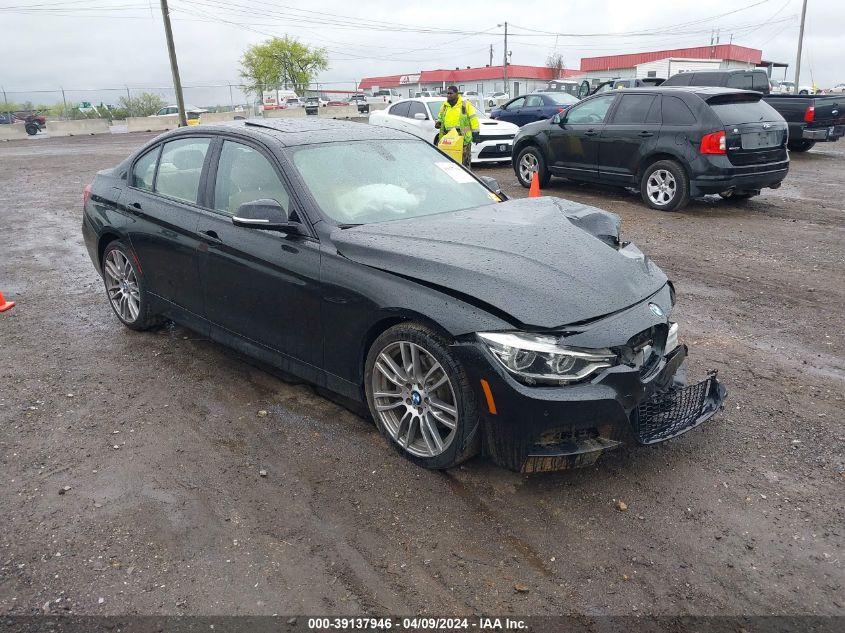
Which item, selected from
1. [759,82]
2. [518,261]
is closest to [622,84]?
[759,82]

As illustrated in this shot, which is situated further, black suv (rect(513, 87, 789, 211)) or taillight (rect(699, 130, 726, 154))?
black suv (rect(513, 87, 789, 211))

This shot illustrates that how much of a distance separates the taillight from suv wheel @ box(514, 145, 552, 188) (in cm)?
315

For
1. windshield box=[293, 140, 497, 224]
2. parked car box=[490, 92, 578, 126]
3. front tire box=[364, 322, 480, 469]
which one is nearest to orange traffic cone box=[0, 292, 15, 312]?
windshield box=[293, 140, 497, 224]

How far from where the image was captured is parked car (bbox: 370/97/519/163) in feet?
50.6

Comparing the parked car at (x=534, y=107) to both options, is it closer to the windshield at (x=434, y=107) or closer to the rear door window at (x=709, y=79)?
the windshield at (x=434, y=107)

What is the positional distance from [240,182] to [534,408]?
2542 mm

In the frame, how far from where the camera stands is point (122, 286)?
561 cm

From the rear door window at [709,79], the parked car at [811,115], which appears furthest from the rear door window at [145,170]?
the rear door window at [709,79]

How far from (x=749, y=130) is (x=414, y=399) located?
25.9ft

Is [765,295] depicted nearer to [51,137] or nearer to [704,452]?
[704,452]

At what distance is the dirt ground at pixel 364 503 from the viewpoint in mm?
2713

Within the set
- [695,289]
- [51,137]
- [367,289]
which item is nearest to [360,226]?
[367,289]

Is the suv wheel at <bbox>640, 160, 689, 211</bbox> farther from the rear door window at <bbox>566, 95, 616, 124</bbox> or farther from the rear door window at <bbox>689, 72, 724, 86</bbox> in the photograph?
the rear door window at <bbox>689, 72, 724, 86</bbox>

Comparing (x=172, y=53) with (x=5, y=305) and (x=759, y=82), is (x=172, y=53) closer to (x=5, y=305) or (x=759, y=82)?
(x=759, y=82)
